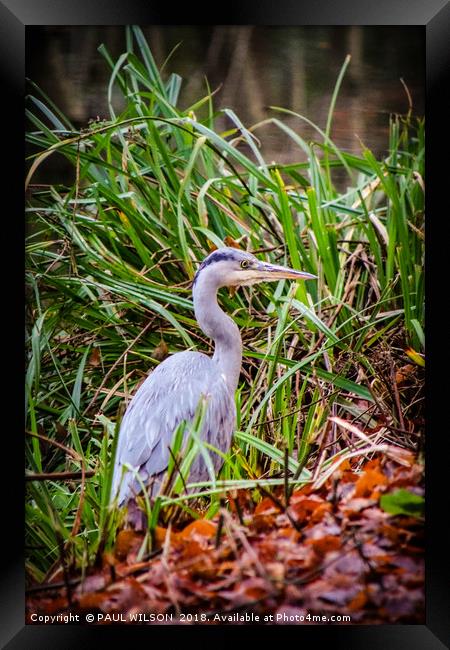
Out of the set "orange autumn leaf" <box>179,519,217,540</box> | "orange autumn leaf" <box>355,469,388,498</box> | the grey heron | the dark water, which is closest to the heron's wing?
the grey heron

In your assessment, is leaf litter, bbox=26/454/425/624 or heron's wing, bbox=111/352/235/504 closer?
leaf litter, bbox=26/454/425/624

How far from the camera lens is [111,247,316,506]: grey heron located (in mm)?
2186

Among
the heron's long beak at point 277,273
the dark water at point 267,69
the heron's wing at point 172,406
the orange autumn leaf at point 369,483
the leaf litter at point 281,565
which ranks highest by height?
the dark water at point 267,69

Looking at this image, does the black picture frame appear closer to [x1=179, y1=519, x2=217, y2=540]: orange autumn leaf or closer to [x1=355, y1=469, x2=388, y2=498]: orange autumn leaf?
[x1=355, y1=469, x2=388, y2=498]: orange autumn leaf

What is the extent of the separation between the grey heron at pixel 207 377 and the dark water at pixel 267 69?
37cm

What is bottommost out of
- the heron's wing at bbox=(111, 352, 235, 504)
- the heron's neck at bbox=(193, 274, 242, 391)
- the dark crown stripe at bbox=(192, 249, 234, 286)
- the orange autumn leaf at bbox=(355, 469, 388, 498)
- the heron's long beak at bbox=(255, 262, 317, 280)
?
the orange autumn leaf at bbox=(355, 469, 388, 498)

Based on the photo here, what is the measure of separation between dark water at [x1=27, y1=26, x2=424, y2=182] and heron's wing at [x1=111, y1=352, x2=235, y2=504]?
0.61 metres

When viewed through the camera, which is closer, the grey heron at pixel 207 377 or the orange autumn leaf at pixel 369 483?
the orange autumn leaf at pixel 369 483

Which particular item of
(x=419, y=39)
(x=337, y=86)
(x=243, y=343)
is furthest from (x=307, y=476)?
(x=419, y=39)

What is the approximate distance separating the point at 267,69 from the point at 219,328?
698 millimetres

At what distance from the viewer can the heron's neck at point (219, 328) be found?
220 centimetres

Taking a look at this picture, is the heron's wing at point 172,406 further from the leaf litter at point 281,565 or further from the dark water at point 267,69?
the dark water at point 267,69

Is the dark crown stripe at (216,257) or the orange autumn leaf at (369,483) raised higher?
the dark crown stripe at (216,257)
